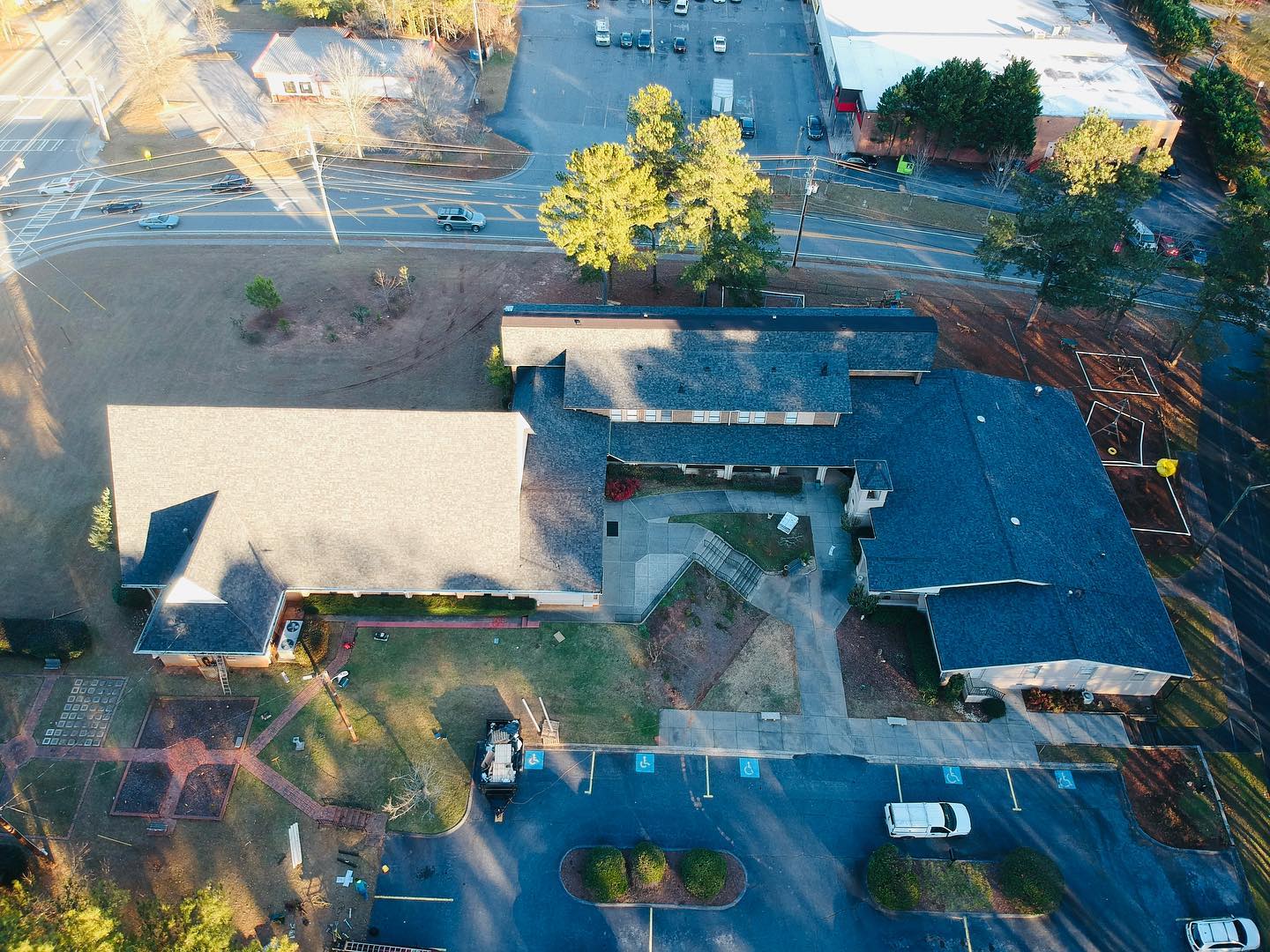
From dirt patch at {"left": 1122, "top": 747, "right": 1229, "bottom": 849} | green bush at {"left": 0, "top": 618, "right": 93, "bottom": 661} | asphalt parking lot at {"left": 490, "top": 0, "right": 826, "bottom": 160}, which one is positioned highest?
asphalt parking lot at {"left": 490, "top": 0, "right": 826, "bottom": 160}

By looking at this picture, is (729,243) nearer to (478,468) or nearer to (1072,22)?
(478,468)

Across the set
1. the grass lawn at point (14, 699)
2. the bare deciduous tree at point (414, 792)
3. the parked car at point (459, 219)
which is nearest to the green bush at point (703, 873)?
the bare deciduous tree at point (414, 792)

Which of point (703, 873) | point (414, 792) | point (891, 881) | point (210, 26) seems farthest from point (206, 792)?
point (210, 26)

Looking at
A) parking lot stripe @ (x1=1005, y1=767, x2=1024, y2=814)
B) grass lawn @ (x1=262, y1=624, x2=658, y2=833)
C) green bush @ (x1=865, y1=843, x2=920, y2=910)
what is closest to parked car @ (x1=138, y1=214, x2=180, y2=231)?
grass lawn @ (x1=262, y1=624, x2=658, y2=833)

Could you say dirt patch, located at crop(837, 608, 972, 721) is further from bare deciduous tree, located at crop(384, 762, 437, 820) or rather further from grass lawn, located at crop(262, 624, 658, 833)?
bare deciduous tree, located at crop(384, 762, 437, 820)

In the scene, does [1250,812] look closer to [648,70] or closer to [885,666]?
[885,666]

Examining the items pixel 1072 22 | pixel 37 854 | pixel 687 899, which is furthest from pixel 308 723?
pixel 1072 22
